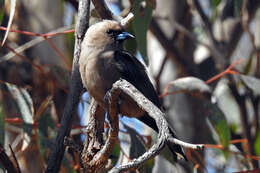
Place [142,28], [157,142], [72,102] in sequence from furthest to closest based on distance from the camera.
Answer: [142,28]
[72,102]
[157,142]

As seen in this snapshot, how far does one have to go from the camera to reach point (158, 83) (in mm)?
4613

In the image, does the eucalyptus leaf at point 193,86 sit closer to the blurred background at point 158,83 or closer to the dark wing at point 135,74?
the blurred background at point 158,83

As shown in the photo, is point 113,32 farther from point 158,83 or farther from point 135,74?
point 158,83

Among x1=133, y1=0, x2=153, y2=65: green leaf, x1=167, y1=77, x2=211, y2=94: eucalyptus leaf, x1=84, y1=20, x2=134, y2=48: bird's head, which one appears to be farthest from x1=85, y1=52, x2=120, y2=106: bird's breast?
x1=167, y1=77, x2=211, y2=94: eucalyptus leaf

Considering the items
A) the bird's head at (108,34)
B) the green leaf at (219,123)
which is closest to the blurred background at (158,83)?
the green leaf at (219,123)

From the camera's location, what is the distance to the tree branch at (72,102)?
262cm

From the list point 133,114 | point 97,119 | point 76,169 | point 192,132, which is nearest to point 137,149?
point 133,114

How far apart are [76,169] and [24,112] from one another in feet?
1.84

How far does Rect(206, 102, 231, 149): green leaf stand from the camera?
3719 mm

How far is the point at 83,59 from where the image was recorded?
3.10m

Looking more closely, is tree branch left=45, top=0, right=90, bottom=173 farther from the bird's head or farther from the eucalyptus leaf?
the eucalyptus leaf

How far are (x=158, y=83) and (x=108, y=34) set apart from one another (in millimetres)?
1313

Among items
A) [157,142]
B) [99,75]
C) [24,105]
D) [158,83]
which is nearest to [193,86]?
[158,83]

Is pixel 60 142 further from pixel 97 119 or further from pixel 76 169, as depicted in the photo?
pixel 76 169
